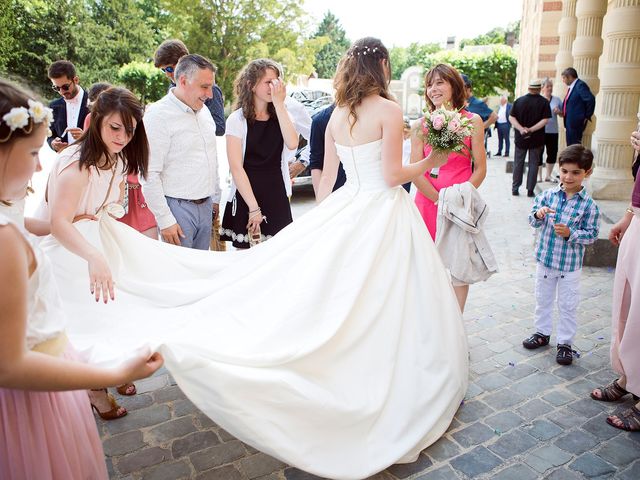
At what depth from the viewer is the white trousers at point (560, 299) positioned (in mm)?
4363

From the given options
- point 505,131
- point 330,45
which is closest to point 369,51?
point 505,131

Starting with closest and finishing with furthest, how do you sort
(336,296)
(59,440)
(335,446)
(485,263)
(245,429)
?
(59,440), (245,429), (335,446), (336,296), (485,263)

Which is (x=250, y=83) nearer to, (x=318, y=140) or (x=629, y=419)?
(x=318, y=140)

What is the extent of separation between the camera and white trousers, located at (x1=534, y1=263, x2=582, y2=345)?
436cm

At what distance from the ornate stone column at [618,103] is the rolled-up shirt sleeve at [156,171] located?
24.7ft

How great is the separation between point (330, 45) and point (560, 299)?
90.2 meters

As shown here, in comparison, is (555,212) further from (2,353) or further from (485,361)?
(2,353)

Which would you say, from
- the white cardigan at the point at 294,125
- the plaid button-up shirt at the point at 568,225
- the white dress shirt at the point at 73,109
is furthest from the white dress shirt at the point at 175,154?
the white dress shirt at the point at 73,109

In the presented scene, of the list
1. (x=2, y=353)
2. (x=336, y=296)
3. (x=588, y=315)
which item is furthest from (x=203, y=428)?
(x=588, y=315)

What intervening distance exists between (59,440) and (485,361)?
3.42 meters

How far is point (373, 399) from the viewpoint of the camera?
310 centimetres

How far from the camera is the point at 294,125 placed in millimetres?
5066

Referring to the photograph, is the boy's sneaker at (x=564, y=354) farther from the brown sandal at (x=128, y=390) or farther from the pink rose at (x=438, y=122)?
the brown sandal at (x=128, y=390)

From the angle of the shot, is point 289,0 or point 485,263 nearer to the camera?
point 485,263
